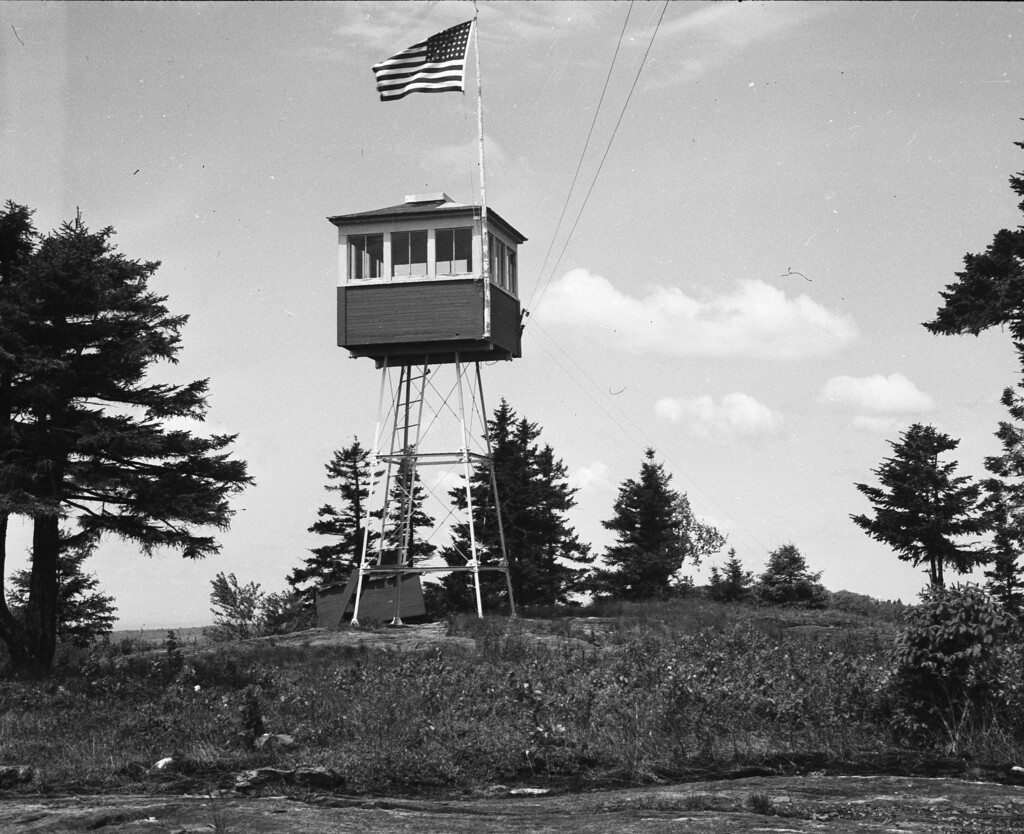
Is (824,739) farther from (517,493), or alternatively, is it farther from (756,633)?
(517,493)

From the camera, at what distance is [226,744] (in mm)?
13812

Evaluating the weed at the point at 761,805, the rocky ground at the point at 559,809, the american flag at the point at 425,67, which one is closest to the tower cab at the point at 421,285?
the american flag at the point at 425,67

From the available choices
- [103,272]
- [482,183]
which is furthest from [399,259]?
[103,272]

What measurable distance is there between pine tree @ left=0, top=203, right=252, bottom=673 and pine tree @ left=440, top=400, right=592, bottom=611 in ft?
59.6

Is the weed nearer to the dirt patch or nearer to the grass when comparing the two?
the dirt patch

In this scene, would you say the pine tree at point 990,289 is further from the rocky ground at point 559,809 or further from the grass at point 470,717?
the rocky ground at point 559,809

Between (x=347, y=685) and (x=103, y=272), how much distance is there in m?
9.98

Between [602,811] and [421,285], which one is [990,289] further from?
[602,811]

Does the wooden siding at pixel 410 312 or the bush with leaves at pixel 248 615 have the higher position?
the wooden siding at pixel 410 312

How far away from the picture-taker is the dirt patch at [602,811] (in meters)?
9.05

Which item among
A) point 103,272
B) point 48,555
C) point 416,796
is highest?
point 103,272

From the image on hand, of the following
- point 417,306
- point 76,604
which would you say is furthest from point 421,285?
point 76,604

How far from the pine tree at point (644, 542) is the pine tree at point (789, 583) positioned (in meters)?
3.30

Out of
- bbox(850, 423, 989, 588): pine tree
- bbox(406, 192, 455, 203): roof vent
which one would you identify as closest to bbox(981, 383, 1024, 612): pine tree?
bbox(850, 423, 989, 588): pine tree
